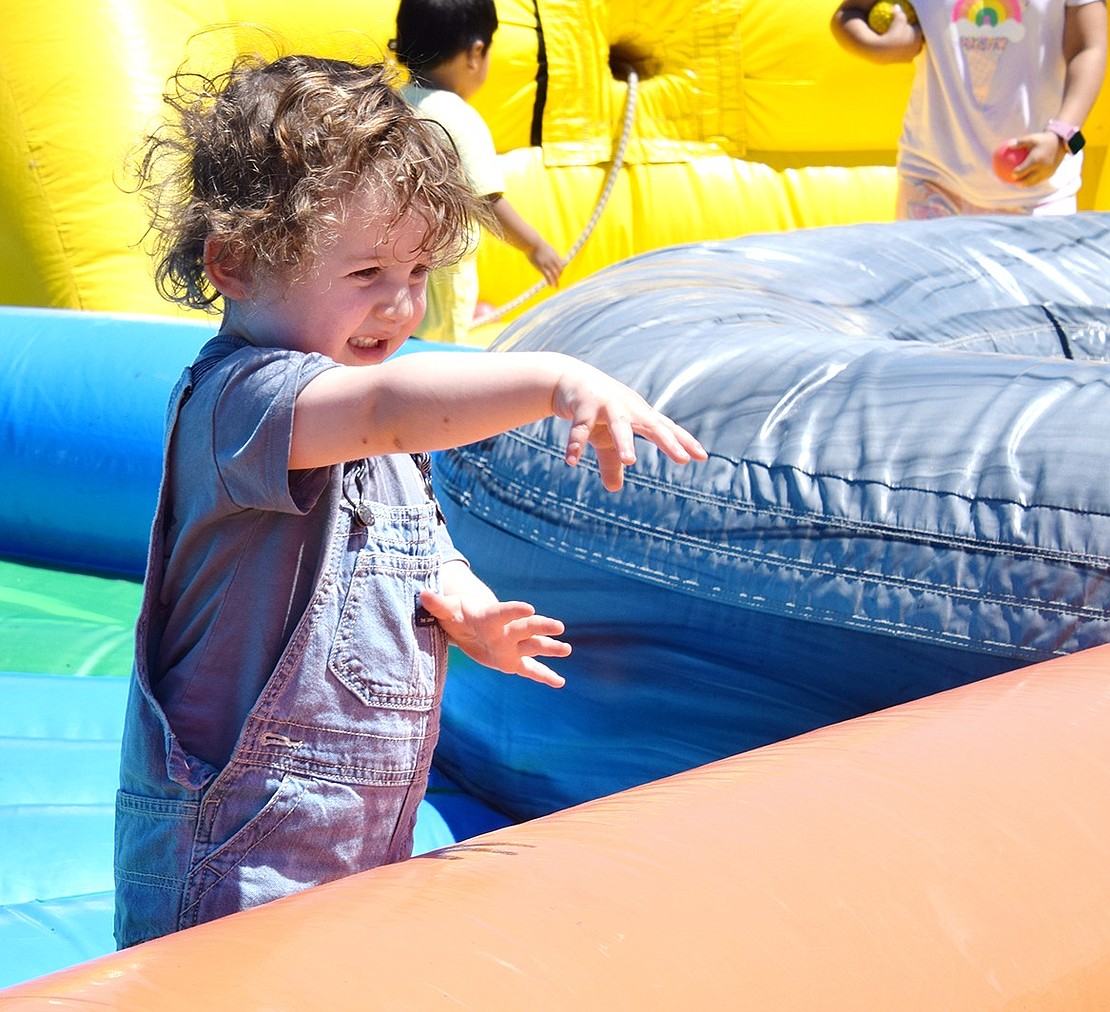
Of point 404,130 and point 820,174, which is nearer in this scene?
point 404,130

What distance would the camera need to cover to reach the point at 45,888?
129cm

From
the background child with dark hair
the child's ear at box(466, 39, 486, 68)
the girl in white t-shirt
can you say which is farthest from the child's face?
the girl in white t-shirt

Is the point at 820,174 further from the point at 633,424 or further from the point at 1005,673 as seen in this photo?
the point at 633,424

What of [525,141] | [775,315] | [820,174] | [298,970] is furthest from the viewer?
[820,174]

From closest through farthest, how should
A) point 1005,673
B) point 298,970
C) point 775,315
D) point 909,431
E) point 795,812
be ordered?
point 298,970 → point 795,812 → point 1005,673 → point 909,431 → point 775,315

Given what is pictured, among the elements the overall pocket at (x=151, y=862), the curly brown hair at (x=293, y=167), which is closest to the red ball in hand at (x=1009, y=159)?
the curly brown hair at (x=293, y=167)

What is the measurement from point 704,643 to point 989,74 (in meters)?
1.95

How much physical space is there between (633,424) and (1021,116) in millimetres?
2283

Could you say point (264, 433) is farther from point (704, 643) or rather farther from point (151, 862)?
point (704, 643)

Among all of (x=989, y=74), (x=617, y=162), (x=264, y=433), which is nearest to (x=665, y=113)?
(x=617, y=162)

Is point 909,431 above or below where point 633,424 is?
below

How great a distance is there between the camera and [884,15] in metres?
2.81

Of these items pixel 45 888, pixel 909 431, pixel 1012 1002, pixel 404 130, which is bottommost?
pixel 45 888

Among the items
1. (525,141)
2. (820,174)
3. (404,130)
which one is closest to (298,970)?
(404,130)
